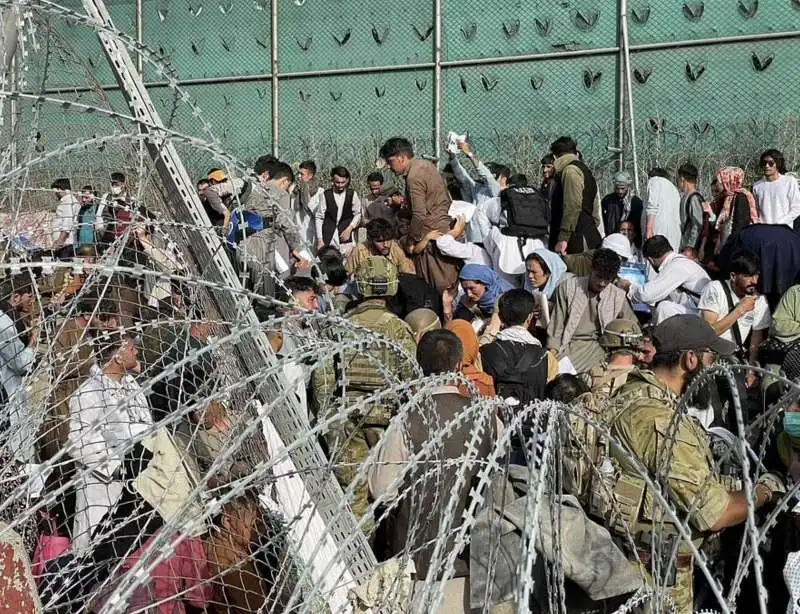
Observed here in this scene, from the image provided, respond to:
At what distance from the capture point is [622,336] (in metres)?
6.32

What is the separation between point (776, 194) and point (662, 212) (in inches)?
36.6

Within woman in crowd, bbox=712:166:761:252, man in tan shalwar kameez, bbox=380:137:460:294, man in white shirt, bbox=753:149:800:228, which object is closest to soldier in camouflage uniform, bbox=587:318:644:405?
man in tan shalwar kameez, bbox=380:137:460:294

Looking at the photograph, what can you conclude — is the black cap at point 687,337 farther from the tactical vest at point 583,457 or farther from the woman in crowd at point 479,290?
the woman in crowd at point 479,290

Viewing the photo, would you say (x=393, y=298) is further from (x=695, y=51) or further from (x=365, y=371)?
(x=695, y=51)

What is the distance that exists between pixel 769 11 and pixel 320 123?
455 centimetres

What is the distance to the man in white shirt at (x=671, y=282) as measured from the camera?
816 cm

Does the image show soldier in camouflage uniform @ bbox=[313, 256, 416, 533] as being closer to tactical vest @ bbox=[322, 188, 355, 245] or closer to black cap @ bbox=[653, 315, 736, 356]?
black cap @ bbox=[653, 315, 736, 356]

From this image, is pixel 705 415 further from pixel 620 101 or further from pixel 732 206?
pixel 620 101

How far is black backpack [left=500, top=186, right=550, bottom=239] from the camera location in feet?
30.2

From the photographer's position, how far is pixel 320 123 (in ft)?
42.0

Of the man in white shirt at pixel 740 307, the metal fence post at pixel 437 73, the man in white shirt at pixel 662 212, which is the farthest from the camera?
the metal fence post at pixel 437 73

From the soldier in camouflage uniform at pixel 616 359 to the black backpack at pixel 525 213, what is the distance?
274 centimetres

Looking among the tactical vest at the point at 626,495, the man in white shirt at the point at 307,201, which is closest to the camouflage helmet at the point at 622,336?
the tactical vest at the point at 626,495

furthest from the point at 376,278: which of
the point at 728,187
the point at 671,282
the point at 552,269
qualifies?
the point at 728,187
